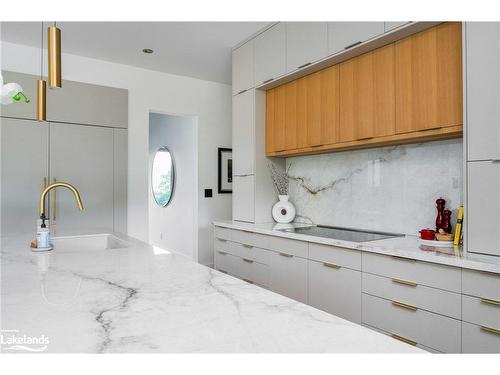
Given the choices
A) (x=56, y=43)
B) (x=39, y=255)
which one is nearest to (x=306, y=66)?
(x=56, y=43)

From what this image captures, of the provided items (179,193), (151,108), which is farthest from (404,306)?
(179,193)

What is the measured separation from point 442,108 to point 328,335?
1.82 metres

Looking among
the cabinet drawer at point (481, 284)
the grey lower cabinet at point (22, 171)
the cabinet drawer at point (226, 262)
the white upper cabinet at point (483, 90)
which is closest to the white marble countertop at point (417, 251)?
the cabinet drawer at point (481, 284)

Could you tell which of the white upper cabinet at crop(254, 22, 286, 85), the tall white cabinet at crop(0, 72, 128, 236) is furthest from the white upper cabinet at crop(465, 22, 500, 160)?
the tall white cabinet at crop(0, 72, 128, 236)

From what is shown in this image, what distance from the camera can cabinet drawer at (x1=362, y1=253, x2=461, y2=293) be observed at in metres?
1.67

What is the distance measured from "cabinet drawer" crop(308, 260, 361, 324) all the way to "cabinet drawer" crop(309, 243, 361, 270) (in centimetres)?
3

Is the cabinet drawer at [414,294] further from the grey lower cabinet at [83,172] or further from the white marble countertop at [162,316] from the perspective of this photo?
the grey lower cabinet at [83,172]

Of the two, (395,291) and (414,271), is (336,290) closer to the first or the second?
(395,291)

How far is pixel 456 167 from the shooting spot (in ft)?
7.41

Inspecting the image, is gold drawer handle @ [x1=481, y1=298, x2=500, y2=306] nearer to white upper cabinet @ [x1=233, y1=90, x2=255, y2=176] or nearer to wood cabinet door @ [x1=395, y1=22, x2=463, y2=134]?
wood cabinet door @ [x1=395, y1=22, x2=463, y2=134]

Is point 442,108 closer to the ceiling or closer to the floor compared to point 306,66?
closer to the floor

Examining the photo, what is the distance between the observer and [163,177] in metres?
5.98

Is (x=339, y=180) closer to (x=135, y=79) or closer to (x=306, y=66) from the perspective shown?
(x=306, y=66)

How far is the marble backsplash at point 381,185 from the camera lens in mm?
2324
